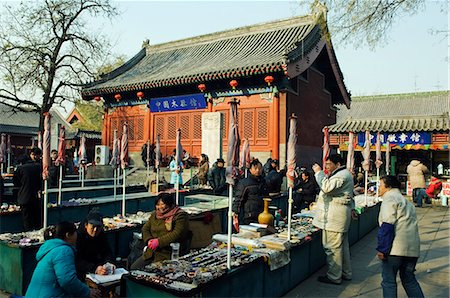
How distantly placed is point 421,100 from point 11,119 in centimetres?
3674

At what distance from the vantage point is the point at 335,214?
5.28 meters

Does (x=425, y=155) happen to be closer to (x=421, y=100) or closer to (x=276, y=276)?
(x=421, y=100)

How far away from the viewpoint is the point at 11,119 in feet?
114

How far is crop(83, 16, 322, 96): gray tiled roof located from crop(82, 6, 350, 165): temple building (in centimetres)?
4

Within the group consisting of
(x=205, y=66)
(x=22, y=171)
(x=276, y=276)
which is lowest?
(x=276, y=276)

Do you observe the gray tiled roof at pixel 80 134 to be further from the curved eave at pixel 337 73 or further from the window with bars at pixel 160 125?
the curved eave at pixel 337 73

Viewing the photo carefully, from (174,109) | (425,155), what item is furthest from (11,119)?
(425,155)

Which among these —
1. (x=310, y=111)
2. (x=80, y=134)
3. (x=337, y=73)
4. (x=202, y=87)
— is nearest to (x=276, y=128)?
(x=310, y=111)

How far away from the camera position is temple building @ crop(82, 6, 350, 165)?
14.8 m

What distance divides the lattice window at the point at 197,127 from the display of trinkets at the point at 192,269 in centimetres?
1230

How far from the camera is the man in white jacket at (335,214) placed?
5223mm

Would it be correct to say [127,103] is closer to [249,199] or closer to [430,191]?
[249,199]

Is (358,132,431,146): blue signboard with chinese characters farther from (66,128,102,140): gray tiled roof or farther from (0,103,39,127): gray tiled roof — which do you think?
(0,103,39,127): gray tiled roof

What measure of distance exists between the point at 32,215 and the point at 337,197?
597 centimetres
